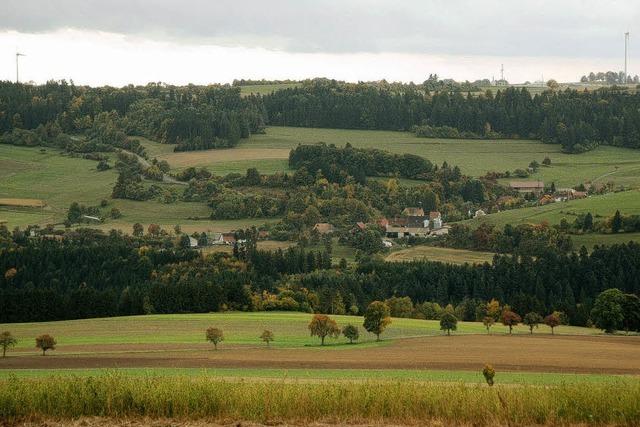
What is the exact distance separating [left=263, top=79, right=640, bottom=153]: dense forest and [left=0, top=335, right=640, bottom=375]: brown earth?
381 ft

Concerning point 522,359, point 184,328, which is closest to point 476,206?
point 184,328

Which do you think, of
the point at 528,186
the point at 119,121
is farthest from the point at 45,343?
the point at 119,121

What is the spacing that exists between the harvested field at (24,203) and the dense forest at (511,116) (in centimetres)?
6245

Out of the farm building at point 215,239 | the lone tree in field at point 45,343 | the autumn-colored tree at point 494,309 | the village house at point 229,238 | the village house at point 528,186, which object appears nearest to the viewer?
the lone tree in field at point 45,343

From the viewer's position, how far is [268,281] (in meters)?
100

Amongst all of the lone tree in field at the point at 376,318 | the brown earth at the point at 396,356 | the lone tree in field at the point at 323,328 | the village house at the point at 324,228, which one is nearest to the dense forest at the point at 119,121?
the village house at the point at 324,228

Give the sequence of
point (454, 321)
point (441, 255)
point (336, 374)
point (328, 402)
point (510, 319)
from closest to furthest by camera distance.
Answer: point (328, 402) < point (336, 374) < point (454, 321) < point (510, 319) < point (441, 255)

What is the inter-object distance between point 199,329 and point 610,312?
98.9 feet

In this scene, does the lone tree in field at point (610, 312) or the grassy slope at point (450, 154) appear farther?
the grassy slope at point (450, 154)

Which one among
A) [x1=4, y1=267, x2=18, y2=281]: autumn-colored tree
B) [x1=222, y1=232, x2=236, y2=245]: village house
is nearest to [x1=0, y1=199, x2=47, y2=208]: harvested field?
[x1=222, y1=232, x2=236, y2=245]: village house

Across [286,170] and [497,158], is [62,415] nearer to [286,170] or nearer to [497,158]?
[286,170]

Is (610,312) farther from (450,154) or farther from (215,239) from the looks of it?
(450,154)

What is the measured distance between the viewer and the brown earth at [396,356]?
180 ft

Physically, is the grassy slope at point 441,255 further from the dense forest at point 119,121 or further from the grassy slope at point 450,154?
the dense forest at point 119,121
